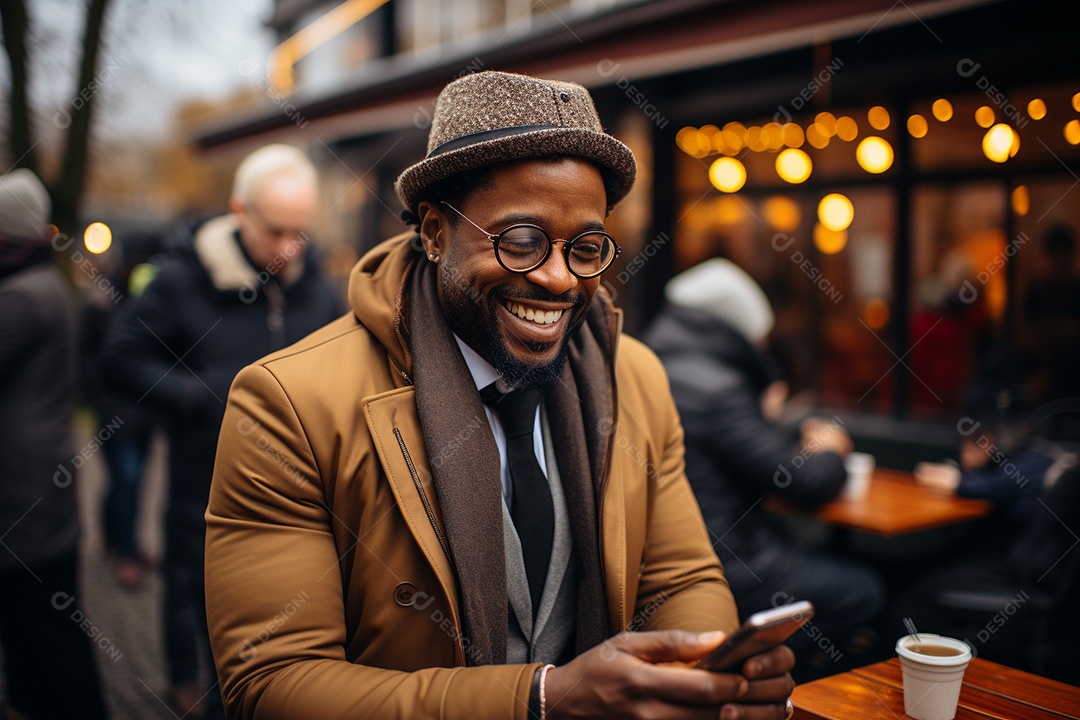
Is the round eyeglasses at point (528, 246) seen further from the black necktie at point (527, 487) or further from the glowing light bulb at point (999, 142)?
the glowing light bulb at point (999, 142)

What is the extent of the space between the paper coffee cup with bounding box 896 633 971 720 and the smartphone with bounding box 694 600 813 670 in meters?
0.53

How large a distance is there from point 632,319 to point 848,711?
237 inches

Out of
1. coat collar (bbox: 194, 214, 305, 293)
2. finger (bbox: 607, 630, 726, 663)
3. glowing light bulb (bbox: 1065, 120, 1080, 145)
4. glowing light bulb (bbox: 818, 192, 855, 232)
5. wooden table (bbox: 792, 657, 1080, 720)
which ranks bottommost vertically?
wooden table (bbox: 792, 657, 1080, 720)

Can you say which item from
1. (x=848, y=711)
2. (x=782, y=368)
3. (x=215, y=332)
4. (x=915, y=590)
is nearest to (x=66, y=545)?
(x=215, y=332)

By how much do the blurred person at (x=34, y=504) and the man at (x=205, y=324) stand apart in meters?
0.45

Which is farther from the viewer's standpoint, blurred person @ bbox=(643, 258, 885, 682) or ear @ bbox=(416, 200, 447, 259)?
blurred person @ bbox=(643, 258, 885, 682)

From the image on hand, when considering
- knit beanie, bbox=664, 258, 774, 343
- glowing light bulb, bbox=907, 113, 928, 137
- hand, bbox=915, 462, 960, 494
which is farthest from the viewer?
glowing light bulb, bbox=907, 113, 928, 137

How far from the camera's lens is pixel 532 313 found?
1.61 m

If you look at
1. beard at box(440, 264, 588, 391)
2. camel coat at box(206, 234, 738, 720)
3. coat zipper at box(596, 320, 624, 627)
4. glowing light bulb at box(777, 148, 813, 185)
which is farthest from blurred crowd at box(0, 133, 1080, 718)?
glowing light bulb at box(777, 148, 813, 185)

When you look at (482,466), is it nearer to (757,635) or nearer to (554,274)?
(554,274)

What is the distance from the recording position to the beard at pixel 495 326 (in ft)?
5.24

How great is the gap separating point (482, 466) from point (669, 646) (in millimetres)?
502

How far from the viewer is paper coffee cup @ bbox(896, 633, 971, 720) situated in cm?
163

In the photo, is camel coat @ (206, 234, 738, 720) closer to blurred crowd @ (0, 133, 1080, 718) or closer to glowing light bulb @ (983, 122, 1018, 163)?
blurred crowd @ (0, 133, 1080, 718)
